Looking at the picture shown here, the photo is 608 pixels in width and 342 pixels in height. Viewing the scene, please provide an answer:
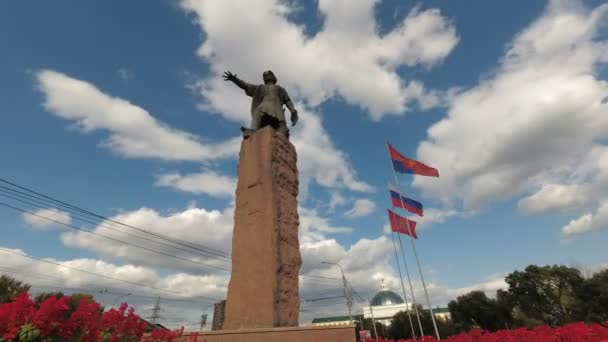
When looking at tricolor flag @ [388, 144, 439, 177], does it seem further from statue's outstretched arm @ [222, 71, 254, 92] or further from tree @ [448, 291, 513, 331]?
tree @ [448, 291, 513, 331]

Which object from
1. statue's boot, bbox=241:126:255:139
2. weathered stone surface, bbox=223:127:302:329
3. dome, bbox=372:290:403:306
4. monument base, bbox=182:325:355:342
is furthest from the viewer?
dome, bbox=372:290:403:306

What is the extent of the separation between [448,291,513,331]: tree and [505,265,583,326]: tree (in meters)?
1.43

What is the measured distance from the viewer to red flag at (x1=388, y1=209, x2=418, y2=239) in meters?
16.3

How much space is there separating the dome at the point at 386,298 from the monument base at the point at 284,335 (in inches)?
3030

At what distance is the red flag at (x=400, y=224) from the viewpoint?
16.3 meters

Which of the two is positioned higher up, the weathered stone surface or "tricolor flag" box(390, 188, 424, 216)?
"tricolor flag" box(390, 188, 424, 216)

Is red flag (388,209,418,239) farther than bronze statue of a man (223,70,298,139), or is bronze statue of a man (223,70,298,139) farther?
red flag (388,209,418,239)

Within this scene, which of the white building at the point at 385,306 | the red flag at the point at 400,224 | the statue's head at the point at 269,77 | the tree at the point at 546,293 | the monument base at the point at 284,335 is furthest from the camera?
the white building at the point at 385,306

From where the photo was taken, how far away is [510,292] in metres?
38.1

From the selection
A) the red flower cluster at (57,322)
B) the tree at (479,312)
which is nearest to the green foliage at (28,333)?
the red flower cluster at (57,322)

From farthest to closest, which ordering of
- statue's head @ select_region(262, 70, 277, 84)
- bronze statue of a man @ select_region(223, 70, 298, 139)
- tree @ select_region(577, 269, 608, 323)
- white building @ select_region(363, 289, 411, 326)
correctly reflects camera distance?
white building @ select_region(363, 289, 411, 326)
tree @ select_region(577, 269, 608, 323)
statue's head @ select_region(262, 70, 277, 84)
bronze statue of a man @ select_region(223, 70, 298, 139)

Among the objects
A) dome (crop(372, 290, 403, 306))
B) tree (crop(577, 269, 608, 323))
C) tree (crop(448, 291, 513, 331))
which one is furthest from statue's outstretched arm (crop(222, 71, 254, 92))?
dome (crop(372, 290, 403, 306))

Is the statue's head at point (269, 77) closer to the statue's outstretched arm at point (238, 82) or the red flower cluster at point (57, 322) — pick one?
the statue's outstretched arm at point (238, 82)

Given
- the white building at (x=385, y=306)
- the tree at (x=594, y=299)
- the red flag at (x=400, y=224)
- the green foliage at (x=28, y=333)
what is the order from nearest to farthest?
the green foliage at (x=28, y=333)
the red flag at (x=400, y=224)
the tree at (x=594, y=299)
the white building at (x=385, y=306)
